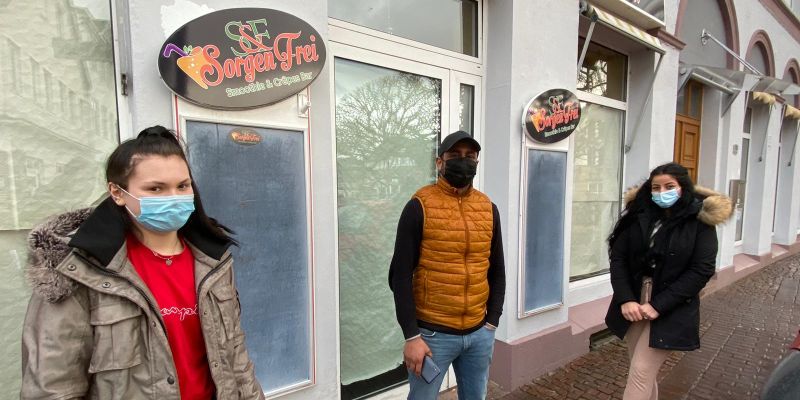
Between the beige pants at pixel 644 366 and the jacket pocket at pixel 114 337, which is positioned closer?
the jacket pocket at pixel 114 337

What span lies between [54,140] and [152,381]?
4.63ft

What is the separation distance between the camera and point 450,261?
2059 mm

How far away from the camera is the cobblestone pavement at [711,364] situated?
356 cm

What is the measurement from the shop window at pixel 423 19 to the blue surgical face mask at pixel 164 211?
2.00m

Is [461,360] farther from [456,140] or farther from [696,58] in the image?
[696,58]

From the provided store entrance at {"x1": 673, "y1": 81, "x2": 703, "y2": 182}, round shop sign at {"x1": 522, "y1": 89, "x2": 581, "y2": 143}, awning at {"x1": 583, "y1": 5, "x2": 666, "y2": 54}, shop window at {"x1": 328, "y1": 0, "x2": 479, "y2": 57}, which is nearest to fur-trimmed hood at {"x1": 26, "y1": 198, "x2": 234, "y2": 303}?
shop window at {"x1": 328, "y1": 0, "x2": 479, "y2": 57}

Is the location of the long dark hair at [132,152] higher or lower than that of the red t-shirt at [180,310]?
higher

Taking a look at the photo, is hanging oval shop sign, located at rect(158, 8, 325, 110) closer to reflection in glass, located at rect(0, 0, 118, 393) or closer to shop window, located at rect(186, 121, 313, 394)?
shop window, located at rect(186, 121, 313, 394)

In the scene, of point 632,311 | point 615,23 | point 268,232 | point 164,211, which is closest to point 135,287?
point 164,211

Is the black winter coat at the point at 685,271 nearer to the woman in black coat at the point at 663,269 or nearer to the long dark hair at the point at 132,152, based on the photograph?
the woman in black coat at the point at 663,269

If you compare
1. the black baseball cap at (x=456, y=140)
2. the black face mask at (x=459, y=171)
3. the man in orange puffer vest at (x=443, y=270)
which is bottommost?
the man in orange puffer vest at (x=443, y=270)

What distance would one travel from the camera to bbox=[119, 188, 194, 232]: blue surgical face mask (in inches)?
51.9

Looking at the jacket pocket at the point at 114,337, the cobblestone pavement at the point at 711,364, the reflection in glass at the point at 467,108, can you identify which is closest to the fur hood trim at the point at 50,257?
the jacket pocket at the point at 114,337

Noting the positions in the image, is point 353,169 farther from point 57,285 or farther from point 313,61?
point 57,285
